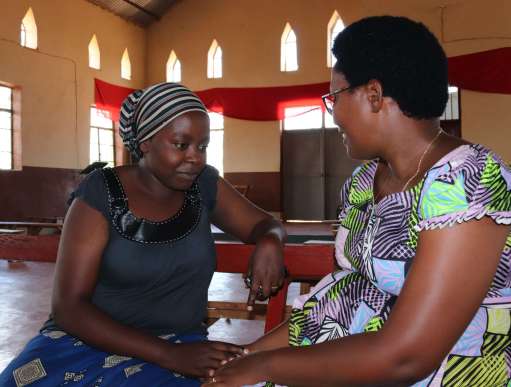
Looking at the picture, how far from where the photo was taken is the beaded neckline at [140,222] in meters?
1.53

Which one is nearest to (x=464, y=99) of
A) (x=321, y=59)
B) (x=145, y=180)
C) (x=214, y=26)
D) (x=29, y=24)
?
(x=321, y=59)

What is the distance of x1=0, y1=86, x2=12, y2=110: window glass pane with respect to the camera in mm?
9852

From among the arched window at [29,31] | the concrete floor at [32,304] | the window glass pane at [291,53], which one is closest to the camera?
the concrete floor at [32,304]

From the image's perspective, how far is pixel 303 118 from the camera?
485 inches

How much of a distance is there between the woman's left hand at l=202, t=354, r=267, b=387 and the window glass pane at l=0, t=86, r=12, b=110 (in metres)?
9.98

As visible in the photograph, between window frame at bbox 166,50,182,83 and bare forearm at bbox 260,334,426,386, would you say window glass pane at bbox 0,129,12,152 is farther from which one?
bare forearm at bbox 260,334,426,386

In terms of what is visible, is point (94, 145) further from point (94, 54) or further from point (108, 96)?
point (94, 54)

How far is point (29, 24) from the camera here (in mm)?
10391

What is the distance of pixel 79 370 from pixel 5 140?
9.57m

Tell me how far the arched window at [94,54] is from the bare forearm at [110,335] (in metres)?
11.4

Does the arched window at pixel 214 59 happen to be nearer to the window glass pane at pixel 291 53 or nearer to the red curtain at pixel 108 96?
the window glass pane at pixel 291 53

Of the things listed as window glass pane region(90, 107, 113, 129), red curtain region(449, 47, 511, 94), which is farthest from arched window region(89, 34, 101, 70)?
red curtain region(449, 47, 511, 94)

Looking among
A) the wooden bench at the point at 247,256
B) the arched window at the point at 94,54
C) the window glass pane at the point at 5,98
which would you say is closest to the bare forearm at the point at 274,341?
the wooden bench at the point at 247,256

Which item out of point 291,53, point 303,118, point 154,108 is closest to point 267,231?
point 154,108
